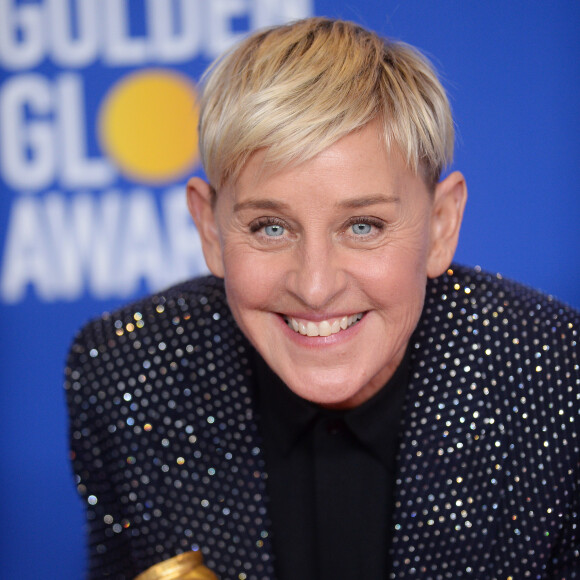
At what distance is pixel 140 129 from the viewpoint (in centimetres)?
244

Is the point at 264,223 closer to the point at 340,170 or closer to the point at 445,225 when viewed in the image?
the point at 340,170

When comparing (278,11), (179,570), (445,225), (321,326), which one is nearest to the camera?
(179,570)

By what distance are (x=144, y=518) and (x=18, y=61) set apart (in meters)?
1.51

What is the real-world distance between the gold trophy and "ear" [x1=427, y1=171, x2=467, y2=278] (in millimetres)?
521

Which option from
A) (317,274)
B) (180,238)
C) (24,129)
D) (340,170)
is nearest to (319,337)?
(317,274)

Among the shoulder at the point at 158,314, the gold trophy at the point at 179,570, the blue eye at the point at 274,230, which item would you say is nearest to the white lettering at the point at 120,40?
the shoulder at the point at 158,314

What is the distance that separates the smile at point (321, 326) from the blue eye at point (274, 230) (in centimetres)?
12

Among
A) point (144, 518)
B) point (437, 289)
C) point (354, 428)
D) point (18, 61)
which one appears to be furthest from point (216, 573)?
point (18, 61)

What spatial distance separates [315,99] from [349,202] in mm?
134

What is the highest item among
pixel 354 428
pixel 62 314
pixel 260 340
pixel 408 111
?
pixel 408 111

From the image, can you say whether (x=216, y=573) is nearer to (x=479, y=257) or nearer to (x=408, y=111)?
(x=408, y=111)

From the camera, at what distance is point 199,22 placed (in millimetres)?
2396

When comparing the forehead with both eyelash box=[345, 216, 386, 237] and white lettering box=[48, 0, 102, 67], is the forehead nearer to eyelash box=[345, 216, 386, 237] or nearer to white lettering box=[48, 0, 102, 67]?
eyelash box=[345, 216, 386, 237]

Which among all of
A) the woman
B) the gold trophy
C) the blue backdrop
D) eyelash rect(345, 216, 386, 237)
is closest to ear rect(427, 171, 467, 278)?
the woman
